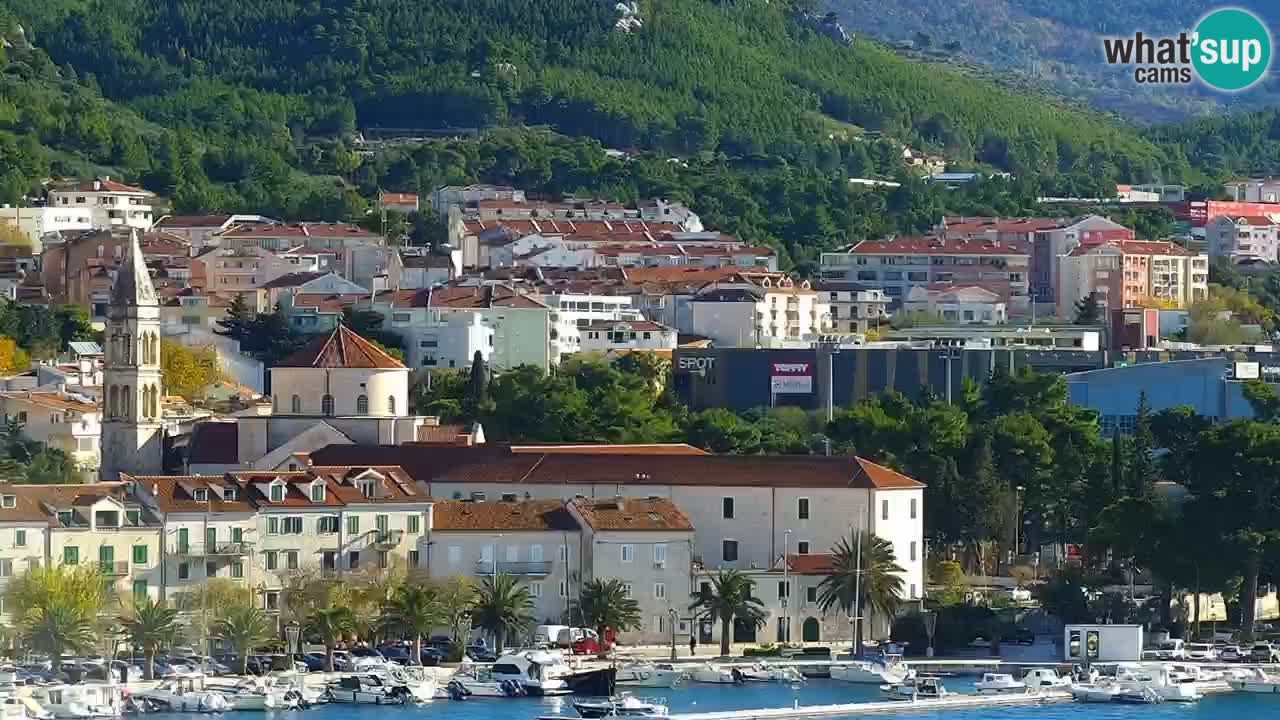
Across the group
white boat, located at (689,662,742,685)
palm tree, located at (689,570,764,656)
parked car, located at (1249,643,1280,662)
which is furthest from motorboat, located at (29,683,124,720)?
parked car, located at (1249,643,1280,662)

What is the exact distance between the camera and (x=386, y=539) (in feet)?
221

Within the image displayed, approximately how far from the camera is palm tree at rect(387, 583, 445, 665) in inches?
2527

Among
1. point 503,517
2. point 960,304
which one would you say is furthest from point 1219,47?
point 503,517

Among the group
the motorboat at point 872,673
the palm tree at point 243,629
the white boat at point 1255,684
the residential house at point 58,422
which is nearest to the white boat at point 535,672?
the palm tree at point 243,629

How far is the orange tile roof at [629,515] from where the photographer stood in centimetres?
6762

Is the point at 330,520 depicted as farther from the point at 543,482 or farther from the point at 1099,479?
the point at 1099,479

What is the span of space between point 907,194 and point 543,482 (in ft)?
254

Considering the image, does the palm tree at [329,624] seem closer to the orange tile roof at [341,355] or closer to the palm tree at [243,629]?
the palm tree at [243,629]

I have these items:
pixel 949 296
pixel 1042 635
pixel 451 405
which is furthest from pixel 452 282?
pixel 1042 635

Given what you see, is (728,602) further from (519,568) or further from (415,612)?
(415,612)

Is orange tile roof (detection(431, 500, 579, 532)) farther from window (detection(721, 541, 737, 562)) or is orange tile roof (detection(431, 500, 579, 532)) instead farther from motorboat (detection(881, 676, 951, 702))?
motorboat (detection(881, 676, 951, 702))

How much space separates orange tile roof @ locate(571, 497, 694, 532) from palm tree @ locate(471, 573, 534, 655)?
2143 millimetres

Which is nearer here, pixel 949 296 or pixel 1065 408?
pixel 1065 408

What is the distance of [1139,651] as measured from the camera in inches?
2638
